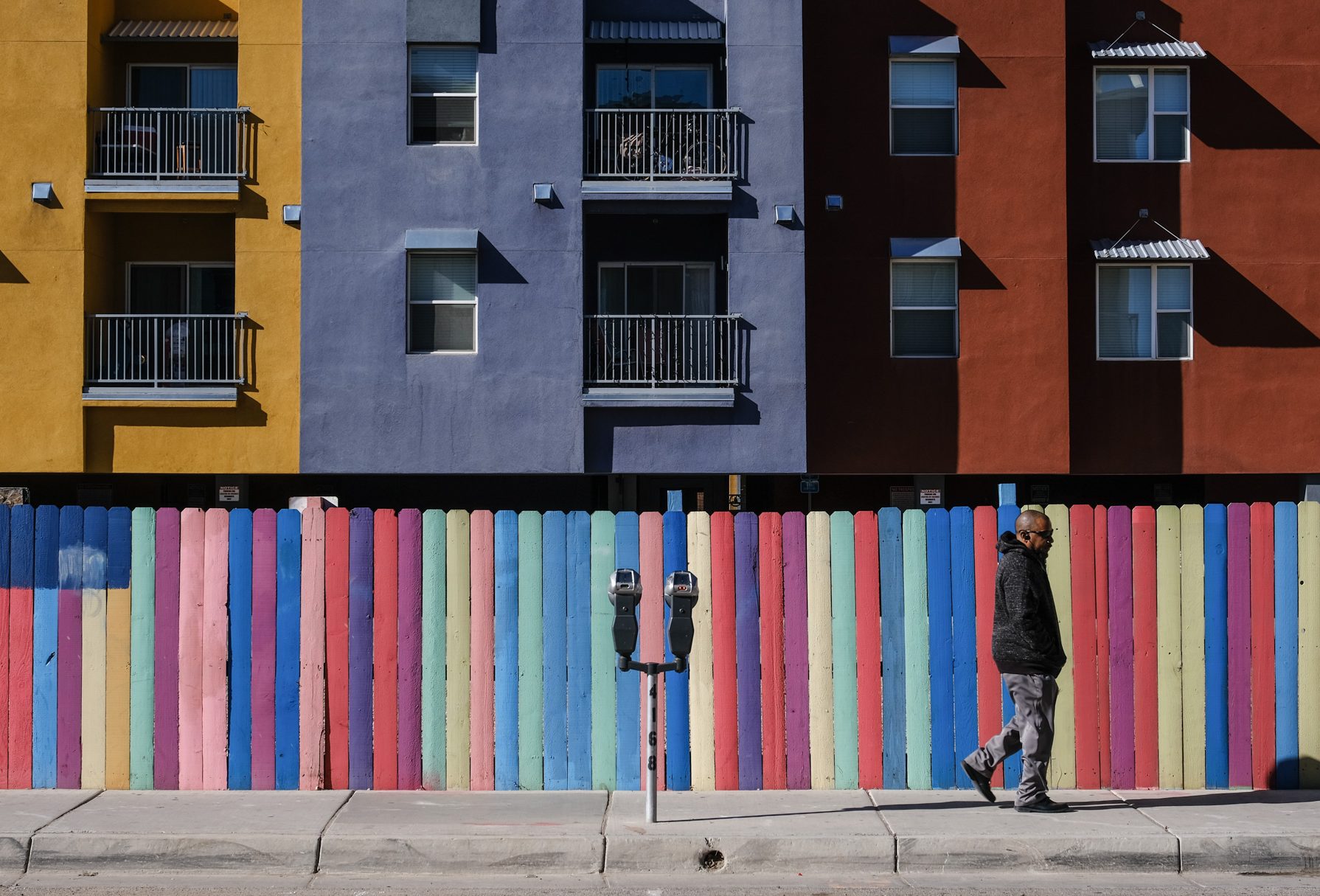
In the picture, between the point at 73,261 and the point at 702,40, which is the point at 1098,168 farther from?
the point at 73,261

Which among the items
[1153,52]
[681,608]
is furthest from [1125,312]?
[681,608]

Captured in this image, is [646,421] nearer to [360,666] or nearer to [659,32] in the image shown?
[659,32]

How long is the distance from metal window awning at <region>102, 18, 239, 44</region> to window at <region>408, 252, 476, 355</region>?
174 inches

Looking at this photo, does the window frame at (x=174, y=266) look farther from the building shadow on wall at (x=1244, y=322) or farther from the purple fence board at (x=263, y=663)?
the building shadow on wall at (x=1244, y=322)

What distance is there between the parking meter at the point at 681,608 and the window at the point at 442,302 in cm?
1272

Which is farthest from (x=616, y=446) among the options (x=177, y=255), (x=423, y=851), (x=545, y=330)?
(x=423, y=851)

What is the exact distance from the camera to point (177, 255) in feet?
70.6

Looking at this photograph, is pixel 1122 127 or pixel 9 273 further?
pixel 1122 127

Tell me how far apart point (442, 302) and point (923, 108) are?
777 cm

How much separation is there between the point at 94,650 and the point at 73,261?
1287 centimetres

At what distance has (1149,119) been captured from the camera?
69.9 ft

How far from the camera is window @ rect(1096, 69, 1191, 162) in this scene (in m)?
21.2

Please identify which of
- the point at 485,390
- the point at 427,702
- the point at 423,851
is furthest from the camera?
the point at 485,390

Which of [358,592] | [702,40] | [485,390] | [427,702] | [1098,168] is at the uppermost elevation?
[702,40]
